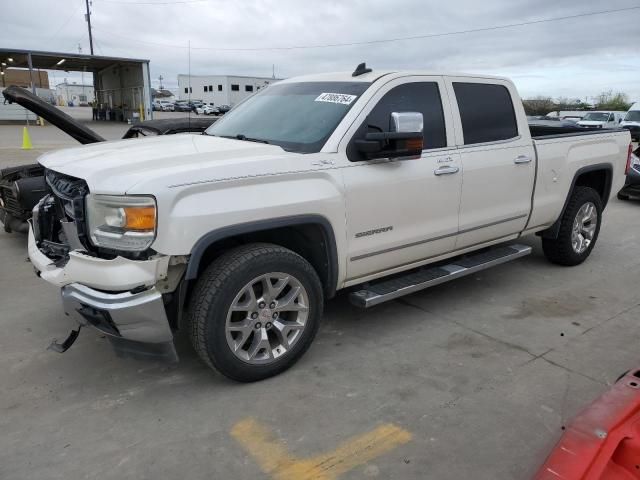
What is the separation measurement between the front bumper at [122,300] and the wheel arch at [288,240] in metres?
0.23

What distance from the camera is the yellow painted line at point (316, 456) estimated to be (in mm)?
2617

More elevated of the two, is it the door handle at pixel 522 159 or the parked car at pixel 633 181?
the door handle at pixel 522 159

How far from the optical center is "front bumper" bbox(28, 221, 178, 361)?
2873 mm

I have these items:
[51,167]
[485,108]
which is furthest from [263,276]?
[485,108]

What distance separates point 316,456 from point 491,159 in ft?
9.52

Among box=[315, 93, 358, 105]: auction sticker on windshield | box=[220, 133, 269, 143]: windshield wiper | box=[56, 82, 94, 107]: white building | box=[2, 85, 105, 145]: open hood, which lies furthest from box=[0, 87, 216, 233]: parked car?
box=[56, 82, 94, 107]: white building

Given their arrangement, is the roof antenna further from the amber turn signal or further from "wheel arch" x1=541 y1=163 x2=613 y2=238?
"wheel arch" x1=541 y1=163 x2=613 y2=238

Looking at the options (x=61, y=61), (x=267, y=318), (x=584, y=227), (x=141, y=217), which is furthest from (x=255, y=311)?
(x=61, y=61)

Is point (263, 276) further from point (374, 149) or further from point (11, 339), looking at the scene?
point (11, 339)

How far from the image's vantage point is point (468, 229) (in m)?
4.45

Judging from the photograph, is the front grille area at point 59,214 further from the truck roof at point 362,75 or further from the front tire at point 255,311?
the truck roof at point 362,75

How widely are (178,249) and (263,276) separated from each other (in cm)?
56

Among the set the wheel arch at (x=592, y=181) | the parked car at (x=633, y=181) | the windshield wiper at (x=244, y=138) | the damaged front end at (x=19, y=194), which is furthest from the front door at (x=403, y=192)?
the parked car at (x=633, y=181)

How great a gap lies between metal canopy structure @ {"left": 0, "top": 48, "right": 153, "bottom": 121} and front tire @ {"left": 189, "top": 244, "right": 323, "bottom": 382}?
108ft
